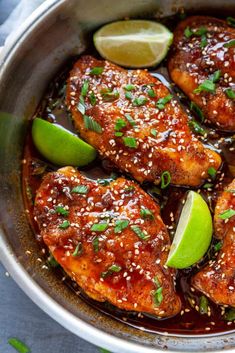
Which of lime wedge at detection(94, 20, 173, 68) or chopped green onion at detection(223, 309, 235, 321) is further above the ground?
lime wedge at detection(94, 20, 173, 68)

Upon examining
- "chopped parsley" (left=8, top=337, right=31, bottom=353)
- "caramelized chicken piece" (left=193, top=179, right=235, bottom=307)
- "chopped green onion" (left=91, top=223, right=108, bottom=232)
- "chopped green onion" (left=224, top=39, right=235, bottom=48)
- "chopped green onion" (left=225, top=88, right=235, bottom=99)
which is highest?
"chopped green onion" (left=224, top=39, right=235, bottom=48)

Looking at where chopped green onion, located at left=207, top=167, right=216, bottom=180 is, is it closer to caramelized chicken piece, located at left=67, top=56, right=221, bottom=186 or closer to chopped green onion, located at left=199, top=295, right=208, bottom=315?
caramelized chicken piece, located at left=67, top=56, right=221, bottom=186

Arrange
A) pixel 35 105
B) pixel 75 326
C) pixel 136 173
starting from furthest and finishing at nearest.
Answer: pixel 35 105
pixel 136 173
pixel 75 326

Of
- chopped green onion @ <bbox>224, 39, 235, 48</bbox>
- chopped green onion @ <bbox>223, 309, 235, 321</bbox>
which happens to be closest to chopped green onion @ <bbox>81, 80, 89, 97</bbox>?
chopped green onion @ <bbox>224, 39, 235, 48</bbox>

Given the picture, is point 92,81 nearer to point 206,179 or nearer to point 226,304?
point 206,179

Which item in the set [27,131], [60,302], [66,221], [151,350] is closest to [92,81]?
[27,131]

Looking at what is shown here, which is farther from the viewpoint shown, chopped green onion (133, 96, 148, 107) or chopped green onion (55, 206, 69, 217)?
chopped green onion (133, 96, 148, 107)

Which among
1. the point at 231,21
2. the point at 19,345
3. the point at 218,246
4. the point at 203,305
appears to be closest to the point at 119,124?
the point at 218,246
